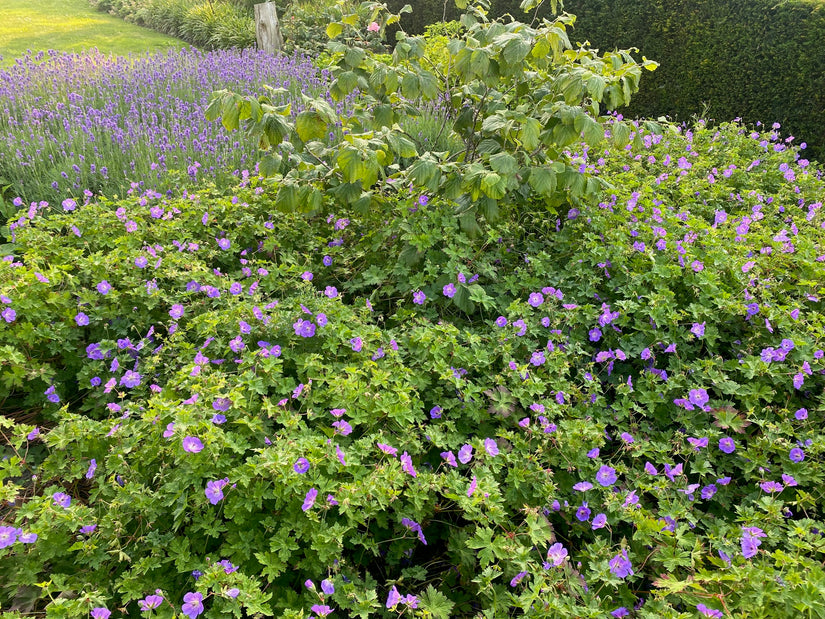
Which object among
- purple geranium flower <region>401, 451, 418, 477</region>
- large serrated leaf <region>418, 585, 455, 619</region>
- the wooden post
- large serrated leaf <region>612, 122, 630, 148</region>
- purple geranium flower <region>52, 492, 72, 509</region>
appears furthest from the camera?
the wooden post

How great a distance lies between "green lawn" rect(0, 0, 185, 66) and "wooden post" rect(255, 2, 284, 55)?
2.94 m

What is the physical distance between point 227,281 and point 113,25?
13.5 m

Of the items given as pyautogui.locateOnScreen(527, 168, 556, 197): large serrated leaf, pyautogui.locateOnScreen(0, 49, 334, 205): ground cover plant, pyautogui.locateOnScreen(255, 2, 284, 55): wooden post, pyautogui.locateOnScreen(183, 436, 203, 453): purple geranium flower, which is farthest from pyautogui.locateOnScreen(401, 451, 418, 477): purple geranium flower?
pyautogui.locateOnScreen(255, 2, 284, 55): wooden post

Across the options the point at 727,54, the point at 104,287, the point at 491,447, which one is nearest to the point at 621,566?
the point at 491,447

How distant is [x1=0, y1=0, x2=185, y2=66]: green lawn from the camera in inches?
390

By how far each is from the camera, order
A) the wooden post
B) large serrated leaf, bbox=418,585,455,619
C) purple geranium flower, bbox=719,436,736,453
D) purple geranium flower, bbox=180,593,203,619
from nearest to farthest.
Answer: purple geranium flower, bbox=180,593,203,619 < large serrated leaf, bbox=418,585,455,619 < purple geranium flower, bbox=719,436,736,453 < the wooden post

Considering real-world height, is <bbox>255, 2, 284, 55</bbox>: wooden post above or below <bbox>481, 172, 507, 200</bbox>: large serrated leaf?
above

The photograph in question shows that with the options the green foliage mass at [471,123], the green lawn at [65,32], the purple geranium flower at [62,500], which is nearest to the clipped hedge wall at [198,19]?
the green lawn at [65,32]

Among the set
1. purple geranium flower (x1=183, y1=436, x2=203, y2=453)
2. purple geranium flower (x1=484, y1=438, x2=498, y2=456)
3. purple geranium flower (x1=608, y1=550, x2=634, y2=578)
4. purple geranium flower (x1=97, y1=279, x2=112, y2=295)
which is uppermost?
purple geranium flower (x1=97, y1=279, x2=112, y2=295)

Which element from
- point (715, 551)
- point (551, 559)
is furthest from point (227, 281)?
point (715, 551)

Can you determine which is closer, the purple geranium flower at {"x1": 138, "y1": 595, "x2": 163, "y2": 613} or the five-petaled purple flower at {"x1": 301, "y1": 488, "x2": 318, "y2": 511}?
the purple geranium flower at {"x1": 138, "y1": 595, "x2": 163, "y2": 613}

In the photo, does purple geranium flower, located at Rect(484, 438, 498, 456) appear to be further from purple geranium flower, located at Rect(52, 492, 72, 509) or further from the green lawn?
the green lawn

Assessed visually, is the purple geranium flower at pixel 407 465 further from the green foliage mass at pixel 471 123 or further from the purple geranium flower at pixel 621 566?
the green foliage mass at pixel 471 123

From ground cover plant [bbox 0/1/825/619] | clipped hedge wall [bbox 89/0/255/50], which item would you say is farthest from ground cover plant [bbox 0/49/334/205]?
clipped hedge wall [bbox 89/0/255/50]
